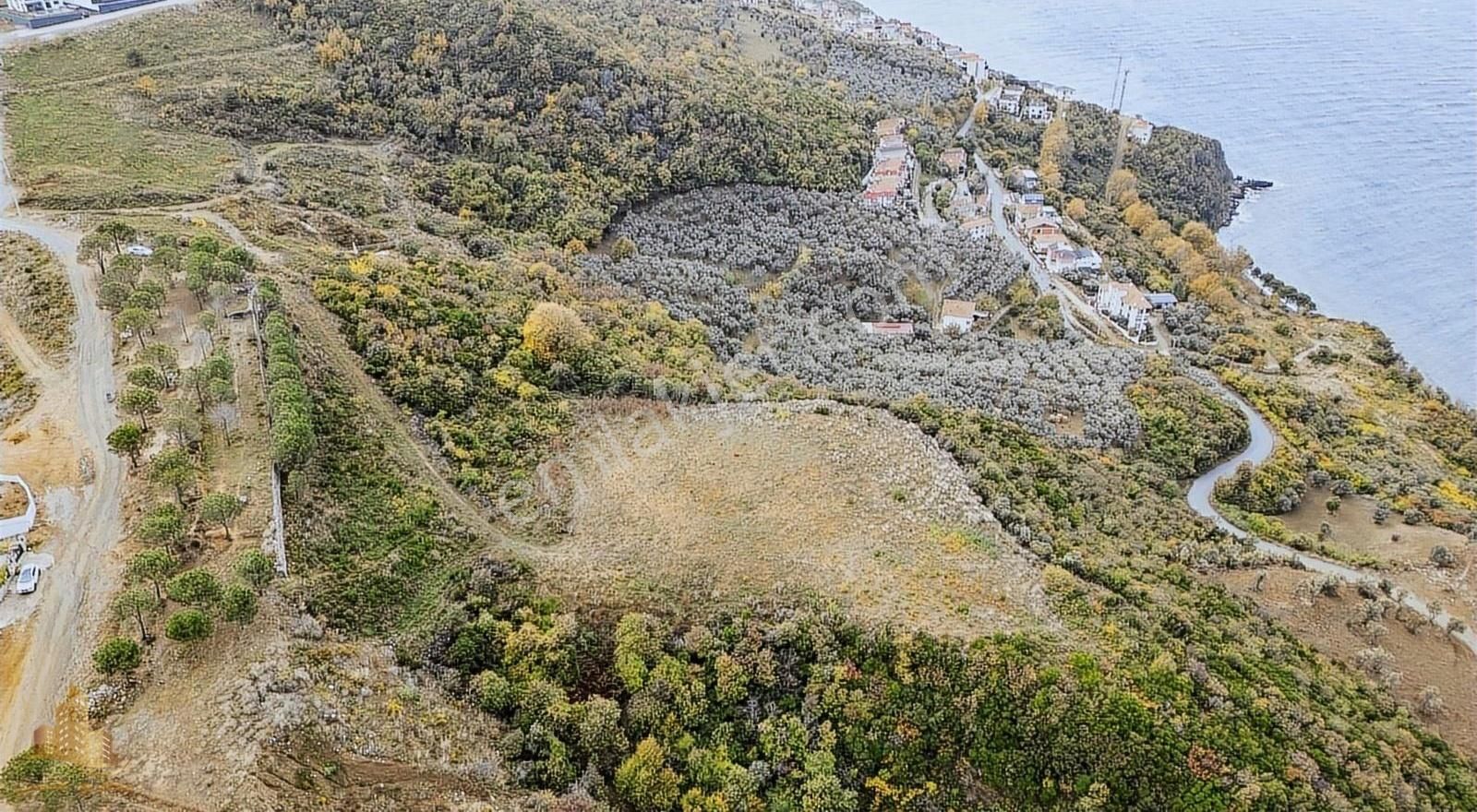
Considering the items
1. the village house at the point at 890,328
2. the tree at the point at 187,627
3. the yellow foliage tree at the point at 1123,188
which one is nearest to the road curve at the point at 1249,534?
the village house at the point at 890,328

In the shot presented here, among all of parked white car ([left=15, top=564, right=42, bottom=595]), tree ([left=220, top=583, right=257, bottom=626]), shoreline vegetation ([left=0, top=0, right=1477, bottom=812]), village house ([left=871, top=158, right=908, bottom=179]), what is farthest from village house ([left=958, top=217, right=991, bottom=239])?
parked white car ([left=15, top=564, right=42, bottom=595])

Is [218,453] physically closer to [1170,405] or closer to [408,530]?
[408,530]

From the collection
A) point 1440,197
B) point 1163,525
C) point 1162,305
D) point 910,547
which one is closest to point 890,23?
point 1440,197

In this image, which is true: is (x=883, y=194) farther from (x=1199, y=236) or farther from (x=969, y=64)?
(x=969, y=64)

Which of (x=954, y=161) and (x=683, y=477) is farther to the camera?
(x=954, y=161)

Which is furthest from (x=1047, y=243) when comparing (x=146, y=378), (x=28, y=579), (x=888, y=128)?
(x=28, y=579)

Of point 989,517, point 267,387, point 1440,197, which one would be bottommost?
point 989,517

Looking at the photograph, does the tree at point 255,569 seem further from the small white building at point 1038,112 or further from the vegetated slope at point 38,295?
the small white building at point 1038,112
